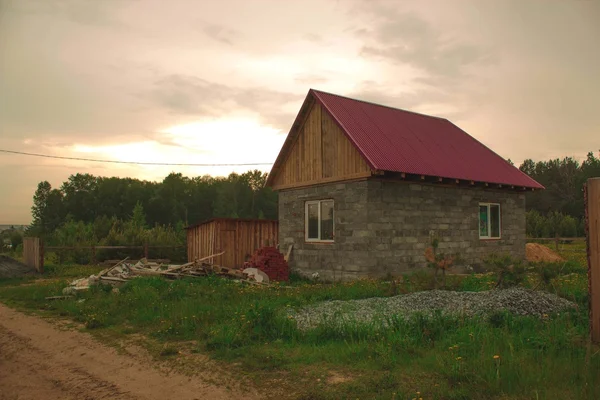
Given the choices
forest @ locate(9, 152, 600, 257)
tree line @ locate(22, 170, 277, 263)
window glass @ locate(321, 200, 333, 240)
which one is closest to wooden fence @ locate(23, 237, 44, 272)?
window glass @ locate(321, 200, 333, 240)

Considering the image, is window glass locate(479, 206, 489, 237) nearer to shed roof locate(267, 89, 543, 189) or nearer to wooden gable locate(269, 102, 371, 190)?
shed roof locate(267, 89, 543, 189)

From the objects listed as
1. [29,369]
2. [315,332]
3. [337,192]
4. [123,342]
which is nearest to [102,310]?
[123,342]

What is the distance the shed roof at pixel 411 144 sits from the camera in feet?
51.5

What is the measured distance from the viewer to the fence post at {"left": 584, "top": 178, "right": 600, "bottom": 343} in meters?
5.91

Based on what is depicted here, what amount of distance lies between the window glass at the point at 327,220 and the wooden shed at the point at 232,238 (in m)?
5.83

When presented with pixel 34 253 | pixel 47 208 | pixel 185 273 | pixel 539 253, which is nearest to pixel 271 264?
pixel 185 273

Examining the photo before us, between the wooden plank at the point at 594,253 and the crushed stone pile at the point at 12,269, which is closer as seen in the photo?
the wooden plank at the point at 594,253

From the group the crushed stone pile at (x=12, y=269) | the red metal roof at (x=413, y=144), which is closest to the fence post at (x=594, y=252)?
the red metal roof at (x=413, y=144)

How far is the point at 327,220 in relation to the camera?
1662 cm

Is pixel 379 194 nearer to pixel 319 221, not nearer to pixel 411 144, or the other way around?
pixel 319 221

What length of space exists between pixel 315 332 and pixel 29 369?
416 cm

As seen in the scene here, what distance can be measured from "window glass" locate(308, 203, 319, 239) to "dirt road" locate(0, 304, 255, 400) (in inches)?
380

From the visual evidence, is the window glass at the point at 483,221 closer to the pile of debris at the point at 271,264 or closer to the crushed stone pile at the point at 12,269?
the pile of debris at the point at 271,264

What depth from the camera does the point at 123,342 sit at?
26.3 ft
